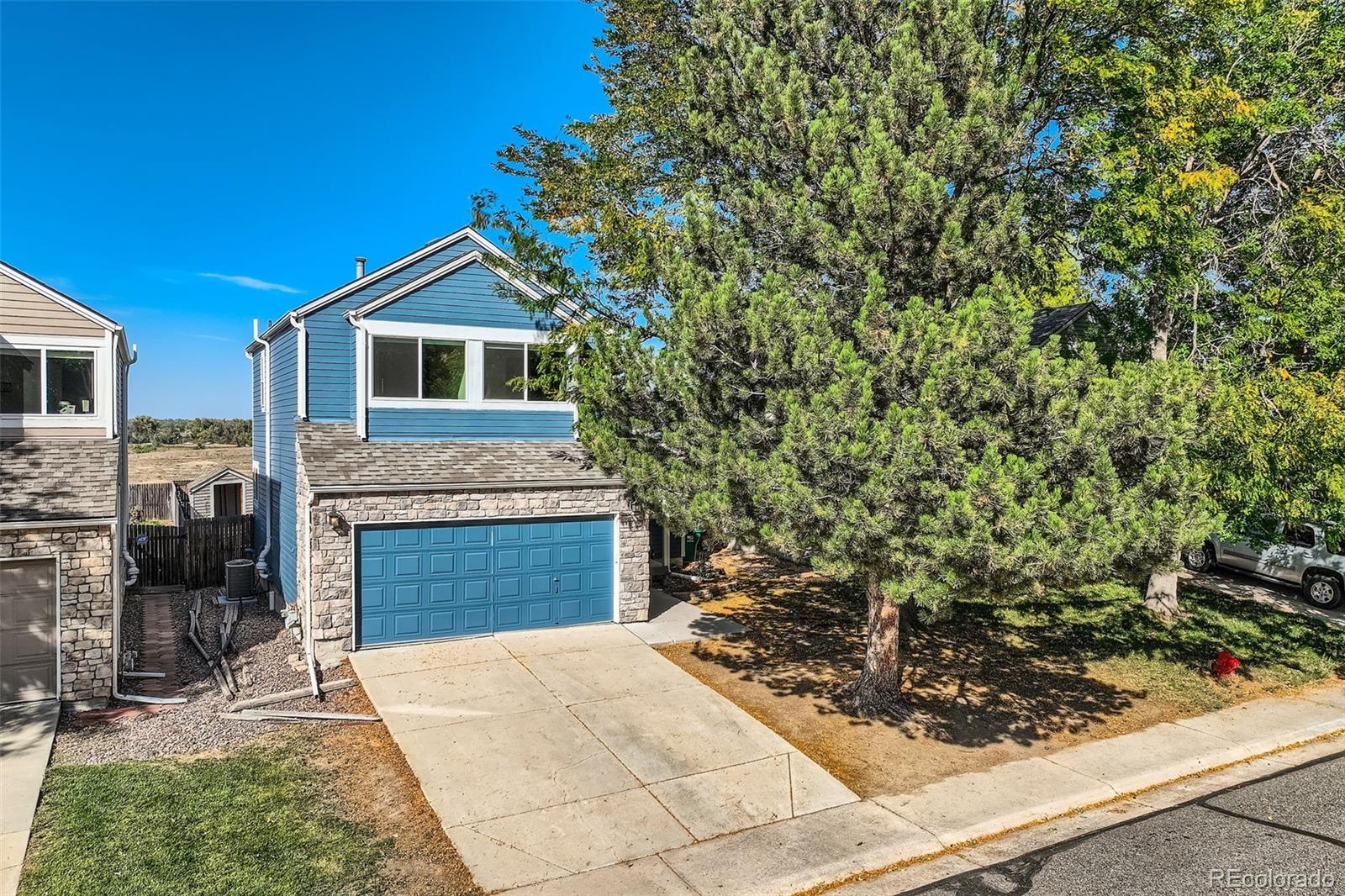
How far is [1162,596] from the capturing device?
15.5 meters

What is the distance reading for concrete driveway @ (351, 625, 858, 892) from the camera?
22.5ft

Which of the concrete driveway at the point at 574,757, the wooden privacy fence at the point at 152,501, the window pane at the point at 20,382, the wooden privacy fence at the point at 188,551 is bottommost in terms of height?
the concrete driveway at the point at 574,757

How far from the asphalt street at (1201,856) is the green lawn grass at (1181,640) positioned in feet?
10.9

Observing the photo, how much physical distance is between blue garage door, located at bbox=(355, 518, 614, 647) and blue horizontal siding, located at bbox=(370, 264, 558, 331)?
3747 millimetres

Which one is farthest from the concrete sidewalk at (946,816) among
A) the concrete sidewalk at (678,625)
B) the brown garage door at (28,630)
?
the brown garage door at (28,630)

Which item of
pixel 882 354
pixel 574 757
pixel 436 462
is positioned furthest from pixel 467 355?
pixel 882 354

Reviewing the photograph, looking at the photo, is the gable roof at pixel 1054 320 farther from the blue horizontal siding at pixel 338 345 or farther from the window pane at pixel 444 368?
the window pane at pixel 444 368

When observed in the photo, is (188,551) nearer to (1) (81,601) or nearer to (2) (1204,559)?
(1) (81,601)

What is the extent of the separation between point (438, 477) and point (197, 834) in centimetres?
659

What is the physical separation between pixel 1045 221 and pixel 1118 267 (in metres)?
1.41

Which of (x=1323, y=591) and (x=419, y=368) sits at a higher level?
(x=419, y=368)

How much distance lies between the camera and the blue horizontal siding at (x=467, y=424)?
1341cm

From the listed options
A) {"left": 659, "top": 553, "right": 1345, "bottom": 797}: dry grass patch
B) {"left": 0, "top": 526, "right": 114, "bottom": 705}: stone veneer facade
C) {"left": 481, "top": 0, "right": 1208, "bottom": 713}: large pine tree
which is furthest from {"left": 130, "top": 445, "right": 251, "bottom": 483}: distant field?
{"left": 481, "top": 0, "right": 1208, "bottom": 713}: large pine tree

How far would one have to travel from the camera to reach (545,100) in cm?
1948
